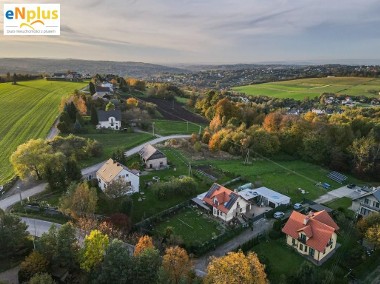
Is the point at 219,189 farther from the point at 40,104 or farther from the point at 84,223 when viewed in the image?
the point at 40,104

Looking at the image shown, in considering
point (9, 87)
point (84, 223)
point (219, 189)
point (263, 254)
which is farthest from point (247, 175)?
point (9, 87)

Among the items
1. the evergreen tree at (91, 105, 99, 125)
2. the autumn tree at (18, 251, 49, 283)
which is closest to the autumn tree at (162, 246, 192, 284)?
the autumn tree at (18, 251, 49, 283)

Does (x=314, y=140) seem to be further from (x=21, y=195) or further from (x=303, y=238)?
(x=21, y=195)

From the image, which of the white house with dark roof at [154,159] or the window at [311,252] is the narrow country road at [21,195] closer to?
the white house with dark roof at [154,159]

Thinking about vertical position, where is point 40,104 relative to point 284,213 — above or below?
above

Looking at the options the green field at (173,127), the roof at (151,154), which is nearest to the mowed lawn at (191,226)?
the roof at (151,154)
